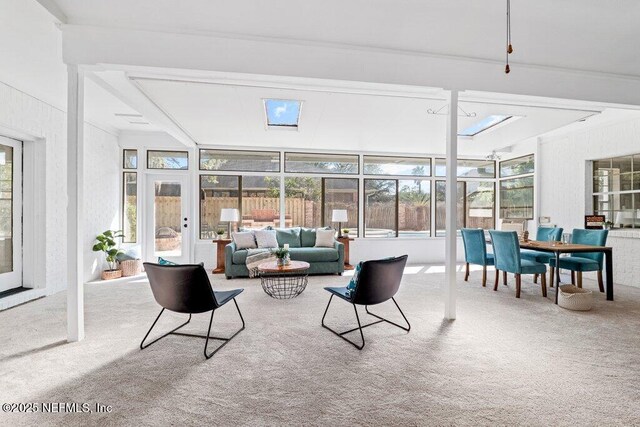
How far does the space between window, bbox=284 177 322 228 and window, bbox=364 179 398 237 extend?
114 centimetres

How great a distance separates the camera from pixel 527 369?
2273 mm

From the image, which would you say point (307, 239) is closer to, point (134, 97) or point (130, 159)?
point (134, 97)

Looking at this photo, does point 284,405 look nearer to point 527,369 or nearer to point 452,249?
point 527,369

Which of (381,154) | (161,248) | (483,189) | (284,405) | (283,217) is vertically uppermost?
(381,154)

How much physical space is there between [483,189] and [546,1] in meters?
5.89

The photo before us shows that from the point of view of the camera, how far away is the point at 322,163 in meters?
7.01

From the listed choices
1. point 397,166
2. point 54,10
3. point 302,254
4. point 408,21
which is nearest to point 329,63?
point 408,21

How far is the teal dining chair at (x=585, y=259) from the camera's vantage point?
4.30 metres

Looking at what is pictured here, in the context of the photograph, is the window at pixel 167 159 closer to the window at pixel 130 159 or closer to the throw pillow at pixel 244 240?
the window at pixel 130 159

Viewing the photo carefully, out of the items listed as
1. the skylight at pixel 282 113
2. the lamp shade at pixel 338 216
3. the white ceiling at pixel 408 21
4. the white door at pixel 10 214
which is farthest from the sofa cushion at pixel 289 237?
the white ceiling at pixel 408 21

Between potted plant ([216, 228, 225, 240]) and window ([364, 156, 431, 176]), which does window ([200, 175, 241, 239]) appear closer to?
potted plant ([216, 228, 225, 240])

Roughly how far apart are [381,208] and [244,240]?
331 centimetres

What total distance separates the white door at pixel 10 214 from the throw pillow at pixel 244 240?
294 centimetres

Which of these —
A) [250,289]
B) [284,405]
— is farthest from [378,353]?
[250,289]
